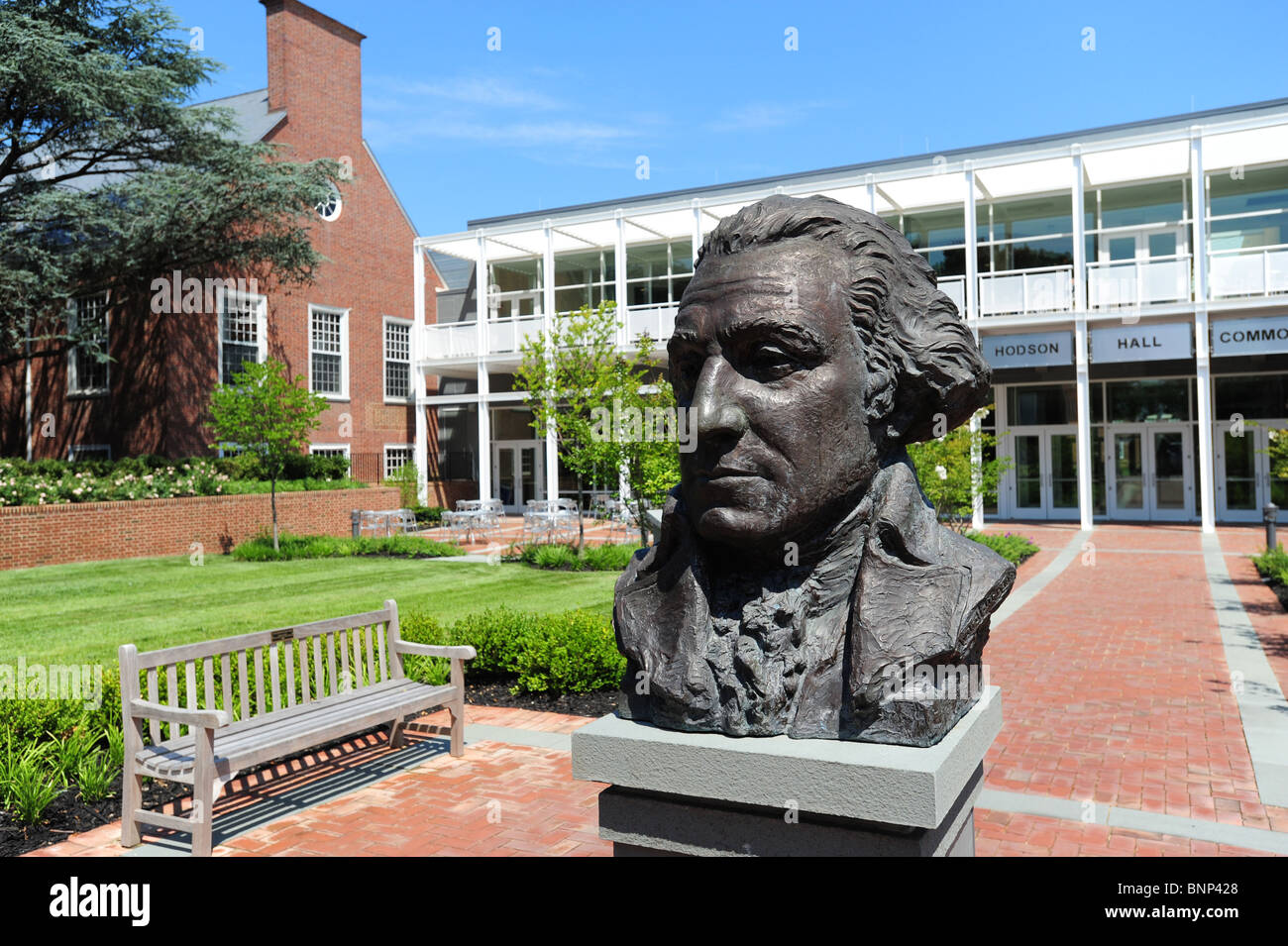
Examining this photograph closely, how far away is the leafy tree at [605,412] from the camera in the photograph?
15.1 metres

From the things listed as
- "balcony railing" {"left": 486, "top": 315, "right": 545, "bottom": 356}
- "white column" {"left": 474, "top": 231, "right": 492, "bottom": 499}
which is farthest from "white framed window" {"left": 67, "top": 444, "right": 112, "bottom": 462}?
"balcony railing" {"left": 486, "top": 315, "right": 545, "bottom": 356}

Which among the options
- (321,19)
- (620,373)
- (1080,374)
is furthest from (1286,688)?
(321,19)

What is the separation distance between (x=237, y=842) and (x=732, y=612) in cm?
318

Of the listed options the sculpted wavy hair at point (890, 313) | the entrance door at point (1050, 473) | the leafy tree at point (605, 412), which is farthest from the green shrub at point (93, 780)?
Answer: the entrance door at point (1050, 473)

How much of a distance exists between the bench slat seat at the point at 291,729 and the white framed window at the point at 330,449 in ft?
77.1

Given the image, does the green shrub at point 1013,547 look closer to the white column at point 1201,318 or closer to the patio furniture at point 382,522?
the white column at point 1201,318

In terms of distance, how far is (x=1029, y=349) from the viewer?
72.7 ft

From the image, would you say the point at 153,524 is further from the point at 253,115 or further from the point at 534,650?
the point at 253,115

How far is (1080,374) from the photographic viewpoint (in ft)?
69.0

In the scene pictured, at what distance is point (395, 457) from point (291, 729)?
27148 millimetres

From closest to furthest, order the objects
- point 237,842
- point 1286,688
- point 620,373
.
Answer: point 237,842 → point 1286,688 → point 620,373

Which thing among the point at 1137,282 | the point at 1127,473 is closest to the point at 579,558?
the point at 1137,282

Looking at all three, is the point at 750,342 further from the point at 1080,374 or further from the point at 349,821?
the point at 1080,374

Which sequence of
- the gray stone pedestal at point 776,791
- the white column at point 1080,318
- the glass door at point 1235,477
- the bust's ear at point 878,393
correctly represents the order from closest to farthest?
the gray stone pedestal at point 776,791
the bust's ear at point 878,393
the white column at point 1080,318
the glass door at point 1235,477
